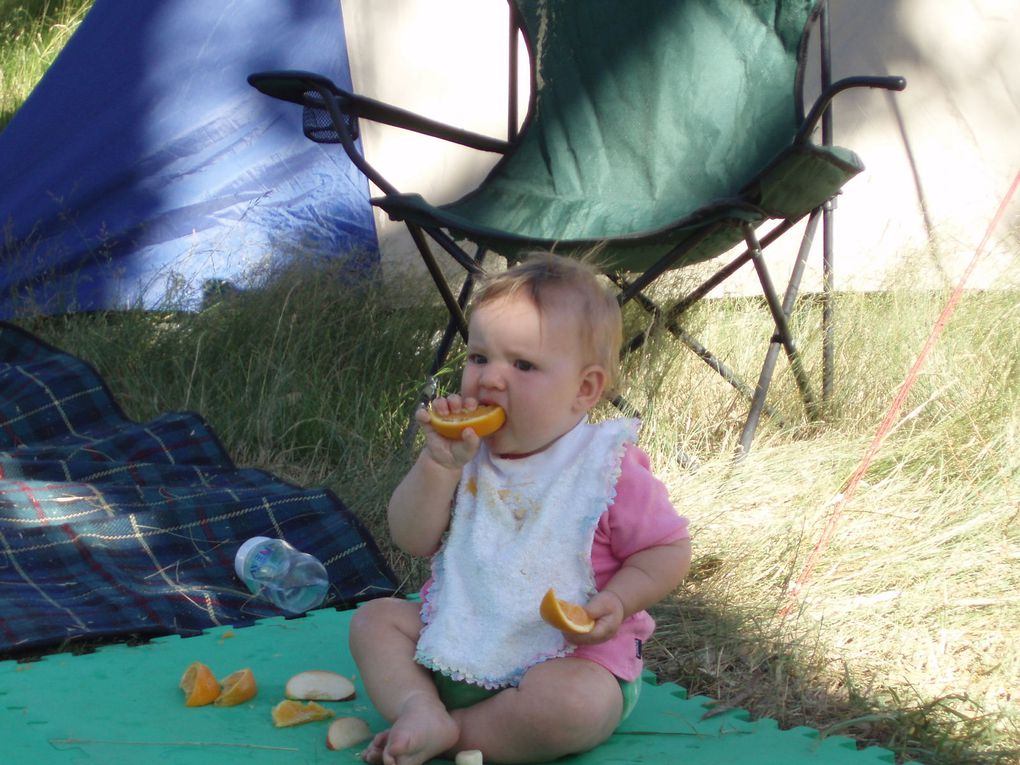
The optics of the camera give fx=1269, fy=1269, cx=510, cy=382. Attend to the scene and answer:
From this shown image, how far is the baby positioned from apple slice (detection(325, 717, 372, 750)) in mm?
37

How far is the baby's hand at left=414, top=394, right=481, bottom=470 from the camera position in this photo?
4.65ft

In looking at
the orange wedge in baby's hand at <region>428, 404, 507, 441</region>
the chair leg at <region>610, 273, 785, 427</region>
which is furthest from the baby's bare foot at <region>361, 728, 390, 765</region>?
the chair leg at <region>610, 273, 785, 427</region>

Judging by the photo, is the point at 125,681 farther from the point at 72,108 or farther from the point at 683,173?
the point at 72,108

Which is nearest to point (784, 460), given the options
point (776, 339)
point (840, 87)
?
point (776, 339)

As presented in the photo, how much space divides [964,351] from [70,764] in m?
2.02

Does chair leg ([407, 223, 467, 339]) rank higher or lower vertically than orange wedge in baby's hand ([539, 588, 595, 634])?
higher

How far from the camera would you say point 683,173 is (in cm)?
310

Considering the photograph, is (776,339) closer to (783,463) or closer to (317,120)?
(783,463)

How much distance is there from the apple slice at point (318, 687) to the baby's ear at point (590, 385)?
1.61 ft

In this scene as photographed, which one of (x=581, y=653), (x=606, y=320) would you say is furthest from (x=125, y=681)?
(x=606, y=320)

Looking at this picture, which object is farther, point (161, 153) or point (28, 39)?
point (28, 39)

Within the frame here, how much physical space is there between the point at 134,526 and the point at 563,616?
117 centimetres

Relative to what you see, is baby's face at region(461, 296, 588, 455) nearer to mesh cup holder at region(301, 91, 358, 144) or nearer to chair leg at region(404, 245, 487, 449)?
chair leg at region(404, 245, 487, 449)

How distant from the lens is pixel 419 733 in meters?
1.38
